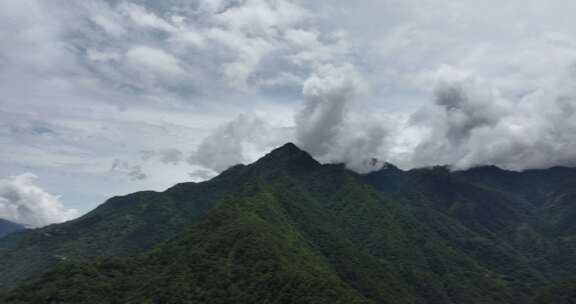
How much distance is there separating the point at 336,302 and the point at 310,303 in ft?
37.1

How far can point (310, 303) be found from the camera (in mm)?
199875

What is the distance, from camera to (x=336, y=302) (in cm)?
19800
